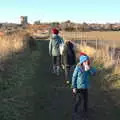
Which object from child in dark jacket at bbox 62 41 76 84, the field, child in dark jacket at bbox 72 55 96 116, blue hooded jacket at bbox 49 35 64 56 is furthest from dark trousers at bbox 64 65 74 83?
child in dark jacket at bbox 72 55 96 116

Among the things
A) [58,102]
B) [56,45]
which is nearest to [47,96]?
[58,102]

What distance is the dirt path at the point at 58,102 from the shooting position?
11.3 meters

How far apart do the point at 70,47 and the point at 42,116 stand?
4.95 m

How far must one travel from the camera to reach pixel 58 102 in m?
13.1

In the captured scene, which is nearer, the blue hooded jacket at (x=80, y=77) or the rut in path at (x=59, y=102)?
the blue hooded jacket at (x=80, y=77)

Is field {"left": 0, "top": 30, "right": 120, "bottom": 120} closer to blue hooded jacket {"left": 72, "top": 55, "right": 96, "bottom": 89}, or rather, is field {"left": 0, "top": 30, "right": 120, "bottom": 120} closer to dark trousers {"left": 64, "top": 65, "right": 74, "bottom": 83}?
dark trousers {"left": 64, "top": 65, "right": 74, "bottom": 83}

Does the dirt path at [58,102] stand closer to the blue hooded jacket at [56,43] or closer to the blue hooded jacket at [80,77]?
the blue hooded jacket at [80,77]

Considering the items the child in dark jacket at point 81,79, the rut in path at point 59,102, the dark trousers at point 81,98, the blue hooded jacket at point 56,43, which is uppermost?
the blue hooded jacket at point 56,43

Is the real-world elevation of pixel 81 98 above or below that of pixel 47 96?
above

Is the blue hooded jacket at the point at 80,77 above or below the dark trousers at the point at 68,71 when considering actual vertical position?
above

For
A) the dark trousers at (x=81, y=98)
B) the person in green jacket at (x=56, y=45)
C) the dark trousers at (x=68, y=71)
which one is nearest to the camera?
the dark trousers at (x=81, y=98)

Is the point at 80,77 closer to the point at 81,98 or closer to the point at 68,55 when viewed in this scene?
the point at 81,98

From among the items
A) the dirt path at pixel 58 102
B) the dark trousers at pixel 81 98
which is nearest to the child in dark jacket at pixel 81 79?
the dark trousers at pixel 81 98

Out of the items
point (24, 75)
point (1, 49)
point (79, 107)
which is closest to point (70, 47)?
point (24, 75)
